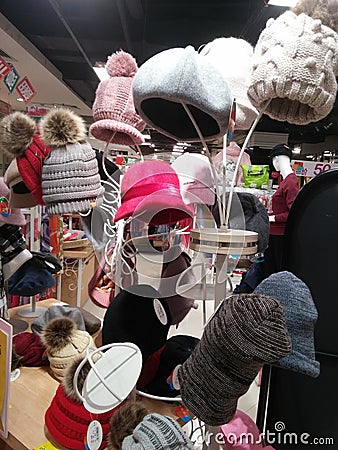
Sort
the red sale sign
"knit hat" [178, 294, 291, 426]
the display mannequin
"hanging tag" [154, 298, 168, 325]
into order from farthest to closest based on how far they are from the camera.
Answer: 1. the red sale sign
2. the display mannequin
3. "hanging tag" [154, 298, 168, 325]
4. "knit hat" [178, 294, 291, 426]

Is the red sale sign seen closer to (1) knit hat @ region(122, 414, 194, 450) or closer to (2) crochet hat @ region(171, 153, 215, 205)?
(2) crochet hat @ region(171, 153, 215, 205)

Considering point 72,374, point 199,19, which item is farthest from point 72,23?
point 72,374

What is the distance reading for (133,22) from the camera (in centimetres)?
369

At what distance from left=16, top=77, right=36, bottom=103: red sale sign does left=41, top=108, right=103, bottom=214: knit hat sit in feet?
3.98

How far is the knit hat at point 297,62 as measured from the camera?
0.58 m

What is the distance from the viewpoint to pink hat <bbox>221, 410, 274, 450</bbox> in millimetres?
710

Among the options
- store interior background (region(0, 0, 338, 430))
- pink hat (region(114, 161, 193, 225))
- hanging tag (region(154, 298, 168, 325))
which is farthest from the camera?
store interior background (region(0, 0, 338, 430))

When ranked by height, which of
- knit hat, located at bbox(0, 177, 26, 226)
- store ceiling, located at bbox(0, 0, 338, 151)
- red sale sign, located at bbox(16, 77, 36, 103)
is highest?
store ceiling, located at bbox(0, 0, 338, 151)

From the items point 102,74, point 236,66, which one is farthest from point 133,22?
point 236,66

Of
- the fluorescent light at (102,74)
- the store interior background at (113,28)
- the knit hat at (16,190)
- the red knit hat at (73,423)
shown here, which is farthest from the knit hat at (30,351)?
the store interior background at (113,28)

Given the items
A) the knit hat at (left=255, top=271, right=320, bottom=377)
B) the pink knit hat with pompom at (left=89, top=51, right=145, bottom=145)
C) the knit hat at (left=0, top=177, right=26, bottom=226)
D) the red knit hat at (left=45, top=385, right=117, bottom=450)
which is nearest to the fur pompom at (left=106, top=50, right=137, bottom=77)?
the pink knit hat with pompom at (left=89, top=51, right=145, bottom=145)

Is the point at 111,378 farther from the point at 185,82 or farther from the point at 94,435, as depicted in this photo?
the point at 185,82

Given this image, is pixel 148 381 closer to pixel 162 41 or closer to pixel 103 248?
pixel 103 248

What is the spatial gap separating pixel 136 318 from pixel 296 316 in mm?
375
